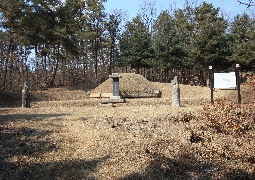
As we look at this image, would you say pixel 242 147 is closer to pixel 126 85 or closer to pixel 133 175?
pixel 133 175

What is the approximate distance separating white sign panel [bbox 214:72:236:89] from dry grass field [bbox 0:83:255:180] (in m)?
3.60

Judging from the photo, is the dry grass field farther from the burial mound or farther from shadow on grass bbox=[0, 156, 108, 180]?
the burial mound

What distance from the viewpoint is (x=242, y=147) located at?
561 centimetres

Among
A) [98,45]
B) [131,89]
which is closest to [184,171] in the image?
[131,89]

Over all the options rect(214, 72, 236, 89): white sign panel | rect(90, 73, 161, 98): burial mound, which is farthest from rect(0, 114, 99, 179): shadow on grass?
rect(90, 73, 161, 98): burial mound

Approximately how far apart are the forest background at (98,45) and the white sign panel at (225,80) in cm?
1036

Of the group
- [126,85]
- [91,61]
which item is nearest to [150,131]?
[126,85]

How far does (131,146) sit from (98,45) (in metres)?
20.8

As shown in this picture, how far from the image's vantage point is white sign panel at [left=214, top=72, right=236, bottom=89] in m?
11.0

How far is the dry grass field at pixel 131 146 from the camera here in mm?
4504

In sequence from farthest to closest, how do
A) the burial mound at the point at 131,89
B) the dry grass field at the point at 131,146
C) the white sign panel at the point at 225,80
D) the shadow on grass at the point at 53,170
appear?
the burial mound at the point at 131,89 < the white sign panel at the point at 225,80 < the dry grass field at the point at 131,146 < the shadow on grass at the point at 53,170

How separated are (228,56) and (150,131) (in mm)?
17335

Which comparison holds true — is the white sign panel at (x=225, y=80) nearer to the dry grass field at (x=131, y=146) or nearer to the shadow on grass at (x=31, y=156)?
the dry grass field at (x=131, y=146)

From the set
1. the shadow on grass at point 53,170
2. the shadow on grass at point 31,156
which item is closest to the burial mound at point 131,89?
the shadow on grass at point 31,156
